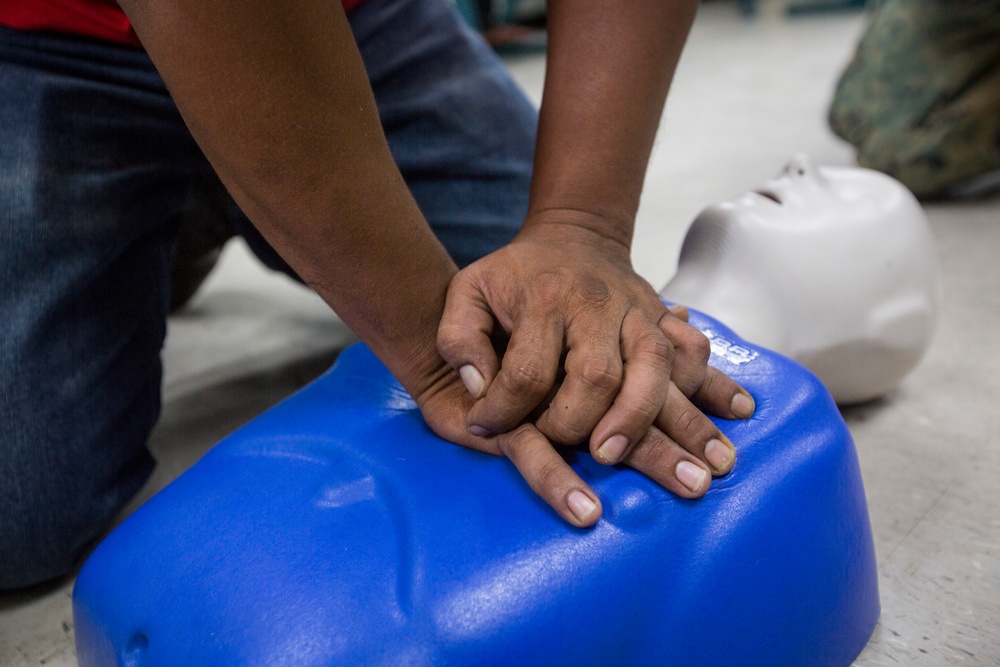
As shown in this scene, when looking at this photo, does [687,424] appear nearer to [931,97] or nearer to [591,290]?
[591,290]

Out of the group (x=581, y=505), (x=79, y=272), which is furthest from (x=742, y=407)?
(x=79, y=272)

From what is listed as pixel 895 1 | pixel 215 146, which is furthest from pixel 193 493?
pixel 895 1

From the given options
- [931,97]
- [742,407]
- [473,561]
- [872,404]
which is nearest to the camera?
[473,561]

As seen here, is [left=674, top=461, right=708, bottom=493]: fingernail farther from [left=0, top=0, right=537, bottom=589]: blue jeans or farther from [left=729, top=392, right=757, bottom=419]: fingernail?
[left=0, top=0, right=537, bottom=589]: blue jeans

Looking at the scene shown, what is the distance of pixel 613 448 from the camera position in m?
0.64

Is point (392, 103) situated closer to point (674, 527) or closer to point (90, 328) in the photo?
point (90, 328)

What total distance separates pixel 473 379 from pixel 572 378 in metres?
0.08

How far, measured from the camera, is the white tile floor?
836 mm

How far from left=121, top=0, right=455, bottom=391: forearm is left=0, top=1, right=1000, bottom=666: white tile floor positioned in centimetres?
48

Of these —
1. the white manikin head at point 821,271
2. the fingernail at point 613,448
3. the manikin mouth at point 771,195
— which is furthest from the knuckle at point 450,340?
the manikin mouth at point 771,195

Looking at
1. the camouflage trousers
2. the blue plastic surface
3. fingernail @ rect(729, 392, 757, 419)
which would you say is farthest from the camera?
the camouflage trousers

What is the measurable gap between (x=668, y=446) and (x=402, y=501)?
0.67 ft

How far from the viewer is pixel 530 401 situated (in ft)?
2.19

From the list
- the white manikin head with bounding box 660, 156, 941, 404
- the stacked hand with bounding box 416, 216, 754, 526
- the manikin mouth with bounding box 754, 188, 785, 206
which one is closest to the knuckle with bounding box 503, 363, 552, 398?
the stacked hand with bounding box 416, 216, 754, 526
